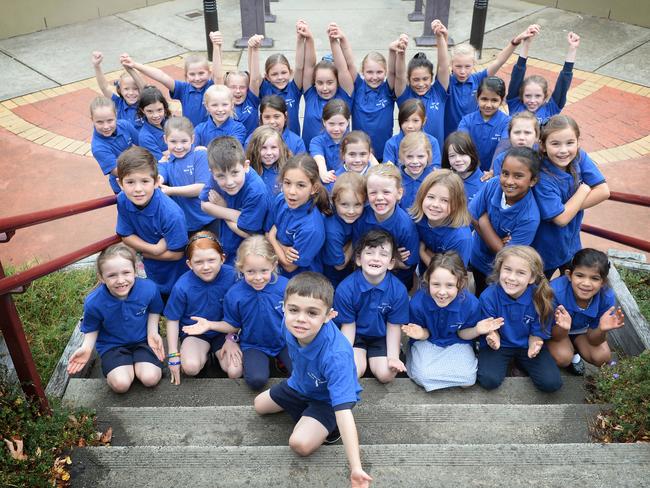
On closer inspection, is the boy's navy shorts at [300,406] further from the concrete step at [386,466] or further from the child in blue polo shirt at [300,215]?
the child in blue polo shirt at [300,215]

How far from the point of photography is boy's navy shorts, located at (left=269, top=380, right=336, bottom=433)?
301cm

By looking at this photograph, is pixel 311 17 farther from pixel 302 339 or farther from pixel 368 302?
pixel 302 339

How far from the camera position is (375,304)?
367 cm

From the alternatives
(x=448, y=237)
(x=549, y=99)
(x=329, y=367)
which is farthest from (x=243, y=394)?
(x=549, y=99)

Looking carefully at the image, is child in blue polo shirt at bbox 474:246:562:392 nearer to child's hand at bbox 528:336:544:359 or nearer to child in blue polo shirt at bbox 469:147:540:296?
child's hand at bbox 528:336:544:359

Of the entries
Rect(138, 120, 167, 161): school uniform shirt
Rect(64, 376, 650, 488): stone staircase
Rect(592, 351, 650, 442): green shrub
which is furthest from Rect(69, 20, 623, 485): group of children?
Rect(138, 120, 167, 161): school uniform shirt

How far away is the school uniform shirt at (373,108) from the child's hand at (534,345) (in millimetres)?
2273

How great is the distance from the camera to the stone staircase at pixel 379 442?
8.57 ft

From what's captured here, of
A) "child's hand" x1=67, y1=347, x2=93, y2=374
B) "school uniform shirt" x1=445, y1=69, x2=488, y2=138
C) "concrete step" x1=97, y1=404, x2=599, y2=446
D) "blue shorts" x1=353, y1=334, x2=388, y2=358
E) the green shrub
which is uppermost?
"school uniform shirt" x1=445, y1=69, x2=488, y2=138

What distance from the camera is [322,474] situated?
2.67 meters

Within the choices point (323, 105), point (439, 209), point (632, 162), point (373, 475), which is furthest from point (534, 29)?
point (373, 475)

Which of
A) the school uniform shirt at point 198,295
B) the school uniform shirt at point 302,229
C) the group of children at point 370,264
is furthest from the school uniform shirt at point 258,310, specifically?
the school uniform shirt at point 302,229

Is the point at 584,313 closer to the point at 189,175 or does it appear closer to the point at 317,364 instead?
the point at 317,364

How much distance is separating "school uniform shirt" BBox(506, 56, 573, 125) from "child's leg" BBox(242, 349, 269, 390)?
8.89 ft
